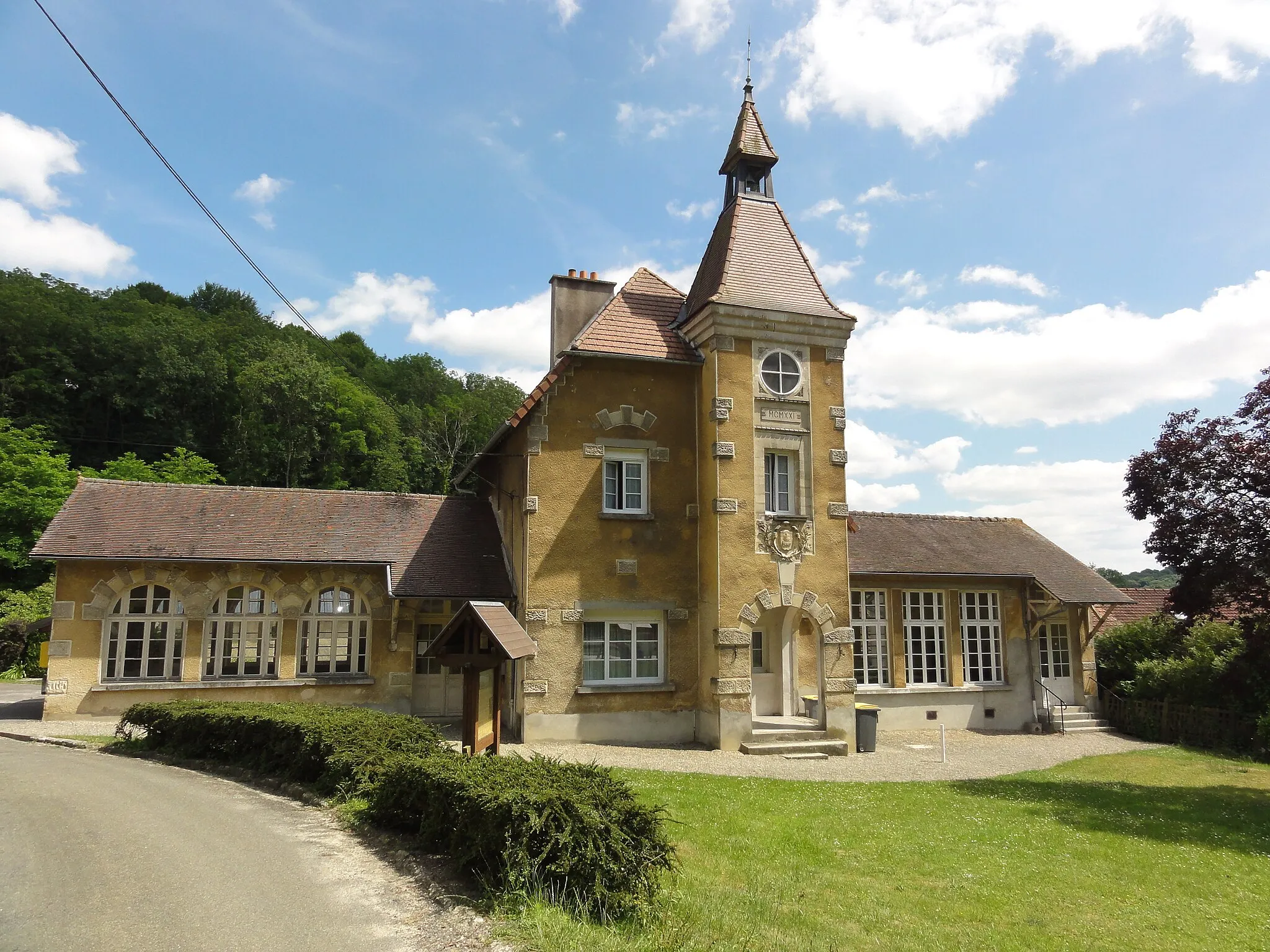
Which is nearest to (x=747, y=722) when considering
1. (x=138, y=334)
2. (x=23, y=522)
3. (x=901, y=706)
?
(x=901, y=706)

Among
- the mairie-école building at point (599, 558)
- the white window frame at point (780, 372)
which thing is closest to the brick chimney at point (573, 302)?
the mairie-école building at point (599, 558)

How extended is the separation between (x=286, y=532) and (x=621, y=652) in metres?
8.11

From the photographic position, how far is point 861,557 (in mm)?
20969

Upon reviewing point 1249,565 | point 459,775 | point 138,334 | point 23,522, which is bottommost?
point 459,775

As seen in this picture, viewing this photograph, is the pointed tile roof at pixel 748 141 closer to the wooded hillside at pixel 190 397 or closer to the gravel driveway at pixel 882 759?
the gravel driveway at pixel 882 759

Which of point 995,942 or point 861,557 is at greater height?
point 861,557

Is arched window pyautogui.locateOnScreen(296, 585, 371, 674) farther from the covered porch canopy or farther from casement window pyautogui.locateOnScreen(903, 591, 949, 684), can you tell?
casement window pyautogui.locateOnScreen(903, 591, 949, 684)

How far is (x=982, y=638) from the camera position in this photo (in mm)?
21703

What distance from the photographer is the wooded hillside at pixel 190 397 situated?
149 feet

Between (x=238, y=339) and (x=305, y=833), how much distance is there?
51592 millimetres

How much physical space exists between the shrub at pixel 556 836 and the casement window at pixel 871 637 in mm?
14349

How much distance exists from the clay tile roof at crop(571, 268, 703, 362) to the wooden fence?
14676 millimetres

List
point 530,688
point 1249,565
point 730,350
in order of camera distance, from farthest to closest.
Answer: point 730,350 < point 530,688 < point 1249,565

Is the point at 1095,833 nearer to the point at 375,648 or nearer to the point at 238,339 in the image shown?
the point at 375,648
